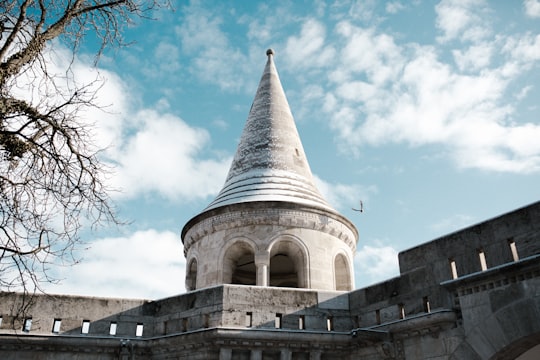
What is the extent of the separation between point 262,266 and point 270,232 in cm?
87

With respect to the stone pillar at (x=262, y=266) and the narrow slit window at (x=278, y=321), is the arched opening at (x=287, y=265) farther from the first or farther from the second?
the narrow slit window at (x=278, y=321)

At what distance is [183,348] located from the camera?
8961 millimetres

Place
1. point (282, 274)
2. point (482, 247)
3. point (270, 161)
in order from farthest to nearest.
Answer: point (282, 274) → point (270, 161) → point (482, 247)

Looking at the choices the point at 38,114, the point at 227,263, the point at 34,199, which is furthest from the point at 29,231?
the point at 227,263

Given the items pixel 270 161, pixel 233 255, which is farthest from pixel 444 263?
pixel 270 161

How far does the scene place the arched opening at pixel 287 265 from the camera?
12453 mm

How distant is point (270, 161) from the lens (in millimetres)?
14867

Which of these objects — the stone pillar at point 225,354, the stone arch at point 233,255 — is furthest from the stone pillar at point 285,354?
the stone arch at point 233,255

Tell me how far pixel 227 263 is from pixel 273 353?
410 cm

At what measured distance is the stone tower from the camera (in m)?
12.5

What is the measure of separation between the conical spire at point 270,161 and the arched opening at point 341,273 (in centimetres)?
151

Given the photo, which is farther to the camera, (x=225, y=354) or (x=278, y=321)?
(x=278, y=321)

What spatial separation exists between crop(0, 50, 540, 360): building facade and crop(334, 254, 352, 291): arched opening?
3 cm

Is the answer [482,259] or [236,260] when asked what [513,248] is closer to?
[482,259]
